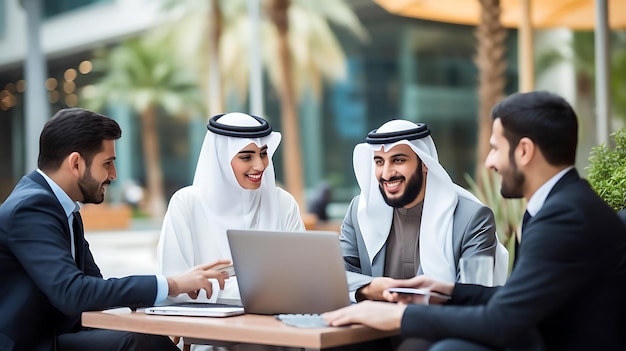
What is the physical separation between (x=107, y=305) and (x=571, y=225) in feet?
4.58

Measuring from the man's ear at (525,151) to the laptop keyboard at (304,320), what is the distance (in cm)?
67

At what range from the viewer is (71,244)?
3.01m

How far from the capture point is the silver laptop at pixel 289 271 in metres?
2.58

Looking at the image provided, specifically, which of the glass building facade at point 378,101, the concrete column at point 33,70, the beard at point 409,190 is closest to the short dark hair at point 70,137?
the beard at point 409,190

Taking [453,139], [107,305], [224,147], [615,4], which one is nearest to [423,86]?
[453,139]

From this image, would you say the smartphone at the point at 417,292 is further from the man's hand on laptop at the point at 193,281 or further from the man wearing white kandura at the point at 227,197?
the man wearing white kandura at the point at 227,197

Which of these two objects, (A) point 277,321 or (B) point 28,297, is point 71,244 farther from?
(A) point 277,321

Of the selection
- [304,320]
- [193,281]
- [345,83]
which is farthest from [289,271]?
[345,83]

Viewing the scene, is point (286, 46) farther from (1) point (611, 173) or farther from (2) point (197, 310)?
(2) point (197, 310)

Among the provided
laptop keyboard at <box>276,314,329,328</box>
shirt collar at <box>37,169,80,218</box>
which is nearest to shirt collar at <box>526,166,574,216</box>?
laptop keyboard at <box>276,314,329,328</box>

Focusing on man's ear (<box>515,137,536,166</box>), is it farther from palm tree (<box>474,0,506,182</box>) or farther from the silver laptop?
palm tree (<box>474,0,506,182</box>)

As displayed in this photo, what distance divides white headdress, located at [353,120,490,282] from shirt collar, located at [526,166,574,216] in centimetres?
86

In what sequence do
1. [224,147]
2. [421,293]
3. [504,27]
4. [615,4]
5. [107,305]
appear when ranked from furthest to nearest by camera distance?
[504,27] < [615,4] < [224,147] < [107,305] < [421,293]

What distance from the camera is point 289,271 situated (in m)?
2.65
